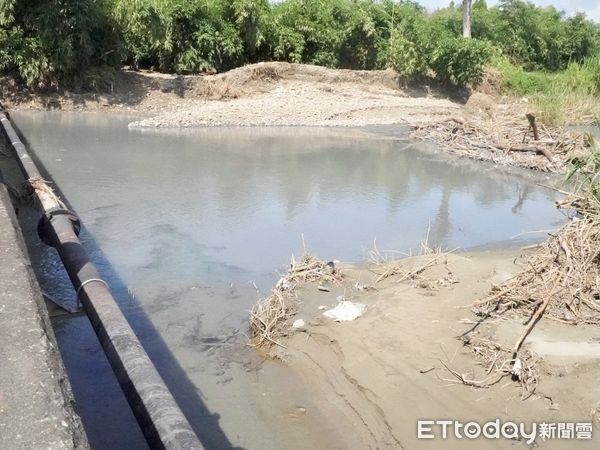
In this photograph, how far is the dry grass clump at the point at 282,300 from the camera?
4977mm

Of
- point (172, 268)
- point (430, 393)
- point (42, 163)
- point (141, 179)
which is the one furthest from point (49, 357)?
point (42, 163)

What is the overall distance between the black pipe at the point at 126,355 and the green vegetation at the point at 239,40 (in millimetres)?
12811

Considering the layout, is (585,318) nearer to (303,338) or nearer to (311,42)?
(303,338)

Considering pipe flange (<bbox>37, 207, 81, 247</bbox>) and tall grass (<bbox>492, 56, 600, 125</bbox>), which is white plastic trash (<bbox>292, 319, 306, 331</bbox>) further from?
tall grass (<bbox>492, 56, 600, 125</bbox>)

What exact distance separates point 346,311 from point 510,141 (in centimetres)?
929

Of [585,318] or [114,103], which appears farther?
[114,103]

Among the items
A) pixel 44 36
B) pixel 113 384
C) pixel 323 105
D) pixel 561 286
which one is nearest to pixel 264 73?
pixel 323 105

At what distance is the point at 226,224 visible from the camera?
764 centimetres

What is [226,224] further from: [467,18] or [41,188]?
[467,18]

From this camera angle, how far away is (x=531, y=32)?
29094mm

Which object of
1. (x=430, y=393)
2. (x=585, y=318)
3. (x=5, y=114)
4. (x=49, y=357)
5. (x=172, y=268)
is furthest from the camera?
(x=5, y=114)

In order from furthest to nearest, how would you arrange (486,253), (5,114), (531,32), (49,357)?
(531,32)
(5,114)
(486,253)
(49,357)

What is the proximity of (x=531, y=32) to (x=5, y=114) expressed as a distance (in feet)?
86.4

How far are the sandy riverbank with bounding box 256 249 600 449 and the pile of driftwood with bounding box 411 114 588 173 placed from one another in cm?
709
